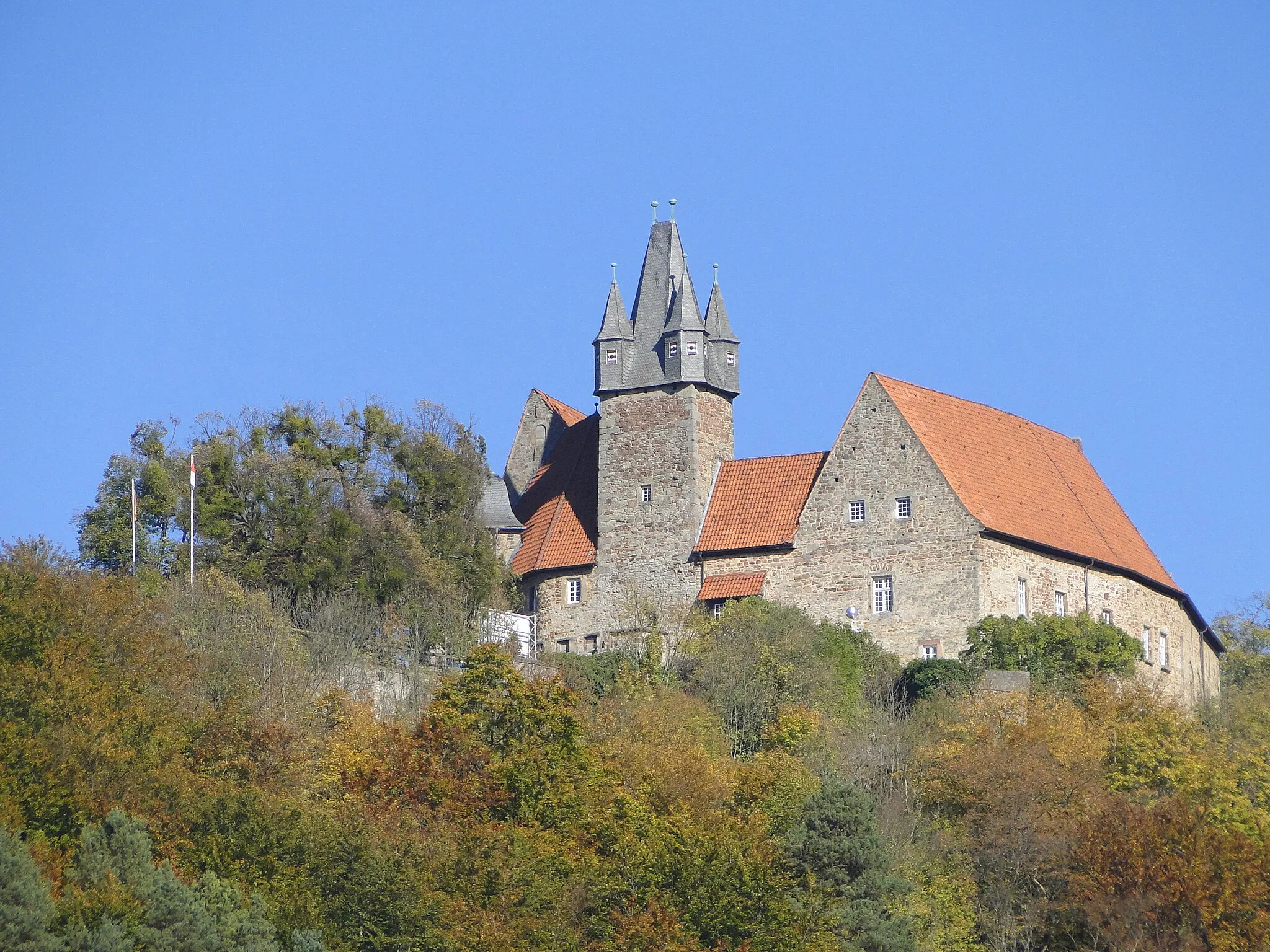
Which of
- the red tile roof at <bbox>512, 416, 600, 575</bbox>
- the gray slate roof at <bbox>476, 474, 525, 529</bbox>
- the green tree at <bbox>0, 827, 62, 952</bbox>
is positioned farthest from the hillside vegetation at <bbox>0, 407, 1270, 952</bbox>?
the gray slate roof at <bbox>476, 474, 525, 529</bbox>

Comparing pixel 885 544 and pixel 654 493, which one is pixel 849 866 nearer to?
pixel 885 544

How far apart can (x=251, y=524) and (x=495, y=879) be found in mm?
20691

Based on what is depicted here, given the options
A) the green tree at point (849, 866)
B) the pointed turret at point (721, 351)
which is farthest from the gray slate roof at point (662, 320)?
the green tree at point (849, 866)

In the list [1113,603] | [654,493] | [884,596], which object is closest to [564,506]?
[654,493]

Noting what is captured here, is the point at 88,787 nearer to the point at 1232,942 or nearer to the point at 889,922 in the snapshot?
the point at 889,922

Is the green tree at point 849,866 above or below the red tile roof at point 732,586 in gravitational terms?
below

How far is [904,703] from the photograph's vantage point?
61.5 metres

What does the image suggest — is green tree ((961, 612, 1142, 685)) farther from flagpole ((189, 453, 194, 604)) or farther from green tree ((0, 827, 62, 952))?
green tree ((0, 827, 62, 952))

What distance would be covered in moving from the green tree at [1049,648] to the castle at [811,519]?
89 cm

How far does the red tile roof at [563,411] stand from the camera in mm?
74688

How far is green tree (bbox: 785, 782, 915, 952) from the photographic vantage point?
48406mm

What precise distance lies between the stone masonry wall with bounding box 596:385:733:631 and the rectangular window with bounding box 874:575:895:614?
14.9ft

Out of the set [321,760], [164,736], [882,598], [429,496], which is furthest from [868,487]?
[164,736]

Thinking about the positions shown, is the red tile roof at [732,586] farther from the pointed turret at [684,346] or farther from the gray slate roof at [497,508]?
the gray slate roof at [497,508]
